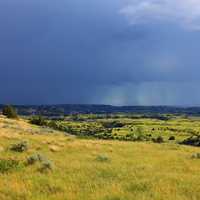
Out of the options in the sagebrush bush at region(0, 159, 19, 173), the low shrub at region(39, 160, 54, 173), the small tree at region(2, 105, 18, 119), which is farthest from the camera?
the small tree at region(2, 105, 18, 119)

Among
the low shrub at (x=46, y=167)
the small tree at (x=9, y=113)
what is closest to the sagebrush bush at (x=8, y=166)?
the low shrub at (x=46, y=167)

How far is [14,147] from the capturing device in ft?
74.2

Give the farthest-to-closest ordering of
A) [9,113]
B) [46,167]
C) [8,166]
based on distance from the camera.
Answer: [9,113]
[8,166]
[46,167]

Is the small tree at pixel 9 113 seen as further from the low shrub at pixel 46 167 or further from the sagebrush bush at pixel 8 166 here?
the low shrub at pixel 46 167

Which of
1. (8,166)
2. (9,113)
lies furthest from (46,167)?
(9,113)

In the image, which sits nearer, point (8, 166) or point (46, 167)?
point (46, 167)

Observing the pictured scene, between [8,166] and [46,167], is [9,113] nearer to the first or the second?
[8,166]

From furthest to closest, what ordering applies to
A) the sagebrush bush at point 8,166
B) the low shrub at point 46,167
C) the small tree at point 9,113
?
the small tree at point 9,113 < the low shrub at point 46,167 < the sagebrush bush at point 8,166

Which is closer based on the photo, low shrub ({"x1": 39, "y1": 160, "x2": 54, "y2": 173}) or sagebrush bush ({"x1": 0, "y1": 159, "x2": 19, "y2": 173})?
sagebrush bush ({"x1": 0, "y1": 159, "x2": 19, "y2": 173})

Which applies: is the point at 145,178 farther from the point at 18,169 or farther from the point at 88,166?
the point at 18,169

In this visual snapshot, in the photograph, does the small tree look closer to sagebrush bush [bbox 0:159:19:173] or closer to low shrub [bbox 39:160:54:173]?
sagebrush bush [bbox 0:159:19:173]

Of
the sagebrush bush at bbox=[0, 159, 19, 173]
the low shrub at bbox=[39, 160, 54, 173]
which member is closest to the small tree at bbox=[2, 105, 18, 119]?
the sagebrush bush at bbox=[0, 159, 19, 173]

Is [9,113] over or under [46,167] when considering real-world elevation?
over

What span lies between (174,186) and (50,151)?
12.7m
